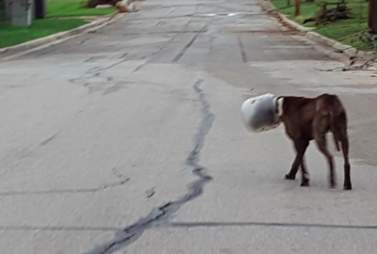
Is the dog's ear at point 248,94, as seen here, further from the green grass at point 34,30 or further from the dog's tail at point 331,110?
the green grass at point 34,30

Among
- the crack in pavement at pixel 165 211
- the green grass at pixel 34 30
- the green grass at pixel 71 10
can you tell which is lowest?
the green grass at pixel 71 10

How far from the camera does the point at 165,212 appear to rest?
23.8 ft

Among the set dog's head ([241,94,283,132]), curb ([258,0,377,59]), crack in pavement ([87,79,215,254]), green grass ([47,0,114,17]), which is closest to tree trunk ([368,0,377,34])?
curb ([258,0,377,59])

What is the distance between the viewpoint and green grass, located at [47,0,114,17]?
48875 millimetres

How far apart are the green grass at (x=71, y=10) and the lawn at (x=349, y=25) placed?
10728mm

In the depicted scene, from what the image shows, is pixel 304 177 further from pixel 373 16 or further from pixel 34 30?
pixel 34 30

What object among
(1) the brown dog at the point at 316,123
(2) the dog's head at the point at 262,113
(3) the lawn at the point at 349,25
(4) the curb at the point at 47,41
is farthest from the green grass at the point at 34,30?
(1) the brown dog at the point at 316,123

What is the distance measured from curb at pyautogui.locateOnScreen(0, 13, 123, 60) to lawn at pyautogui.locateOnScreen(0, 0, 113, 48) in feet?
1.18

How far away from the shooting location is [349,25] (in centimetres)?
3150

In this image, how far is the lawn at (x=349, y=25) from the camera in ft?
86.3

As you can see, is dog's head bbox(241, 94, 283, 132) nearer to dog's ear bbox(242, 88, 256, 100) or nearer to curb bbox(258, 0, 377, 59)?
dog's ear bbox(242, 88, 256, 100)

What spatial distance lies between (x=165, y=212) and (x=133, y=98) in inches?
305

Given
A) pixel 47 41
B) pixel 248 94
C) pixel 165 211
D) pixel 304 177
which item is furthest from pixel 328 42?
pixel 165 211

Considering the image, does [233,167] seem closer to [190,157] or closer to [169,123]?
[190,157]
